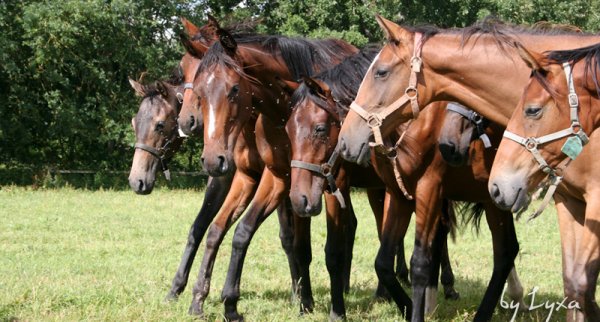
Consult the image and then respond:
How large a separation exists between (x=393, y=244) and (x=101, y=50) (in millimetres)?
18884

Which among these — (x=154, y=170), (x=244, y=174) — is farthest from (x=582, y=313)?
(x=154, y=170)

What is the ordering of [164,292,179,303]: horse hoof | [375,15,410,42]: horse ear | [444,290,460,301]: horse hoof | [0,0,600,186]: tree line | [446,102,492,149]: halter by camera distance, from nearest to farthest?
[375,15,410,42]: horse ear, [446,102,492,149]: halter, [164,292,179,303]: horse hoof, [444,290,460,301]: horse hoof, [0,0,600,186]: tree line

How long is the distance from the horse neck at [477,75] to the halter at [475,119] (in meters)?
0.71

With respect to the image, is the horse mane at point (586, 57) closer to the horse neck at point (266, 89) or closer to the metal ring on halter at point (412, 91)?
the metal ring on halter at point (412, 91)

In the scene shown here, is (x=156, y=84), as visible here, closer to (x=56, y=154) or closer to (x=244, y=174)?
(x=244, y=174)

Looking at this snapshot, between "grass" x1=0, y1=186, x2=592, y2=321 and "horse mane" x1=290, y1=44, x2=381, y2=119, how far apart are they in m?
1.89

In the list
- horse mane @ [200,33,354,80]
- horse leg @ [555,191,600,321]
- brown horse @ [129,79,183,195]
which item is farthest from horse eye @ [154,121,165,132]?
horse leg @ [555,191,600,321]

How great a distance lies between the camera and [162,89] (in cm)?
817

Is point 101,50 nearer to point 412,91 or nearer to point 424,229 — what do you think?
point 424,229

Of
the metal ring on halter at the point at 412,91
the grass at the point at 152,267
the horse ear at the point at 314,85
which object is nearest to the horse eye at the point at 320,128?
the horse ear at the point at 314,85

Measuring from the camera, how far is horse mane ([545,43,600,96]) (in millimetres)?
4321

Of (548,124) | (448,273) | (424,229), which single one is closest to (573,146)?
(548,124)

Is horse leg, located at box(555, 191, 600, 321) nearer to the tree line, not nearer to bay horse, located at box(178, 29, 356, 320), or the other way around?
bay horse, located at box(178, 29, 356, 320)

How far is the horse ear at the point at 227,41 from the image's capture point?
6.44 m
